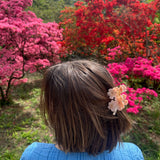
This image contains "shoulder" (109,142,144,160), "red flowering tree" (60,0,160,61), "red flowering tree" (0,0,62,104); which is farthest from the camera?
"red flowering tree" (60,0,160,61)

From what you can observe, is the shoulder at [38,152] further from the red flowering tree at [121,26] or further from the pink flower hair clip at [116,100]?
the red flowering tree at [121,26]

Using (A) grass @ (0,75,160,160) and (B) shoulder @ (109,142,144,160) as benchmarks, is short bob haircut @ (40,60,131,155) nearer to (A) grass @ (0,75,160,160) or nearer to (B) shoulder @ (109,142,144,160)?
(B) shoulder @ (109,142,144,160)

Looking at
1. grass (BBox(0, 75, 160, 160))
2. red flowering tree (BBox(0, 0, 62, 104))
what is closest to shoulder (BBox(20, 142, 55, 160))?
grass (BBox(0, 75, 160, 160))

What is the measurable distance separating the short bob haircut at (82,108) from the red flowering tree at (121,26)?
2968 millimetres

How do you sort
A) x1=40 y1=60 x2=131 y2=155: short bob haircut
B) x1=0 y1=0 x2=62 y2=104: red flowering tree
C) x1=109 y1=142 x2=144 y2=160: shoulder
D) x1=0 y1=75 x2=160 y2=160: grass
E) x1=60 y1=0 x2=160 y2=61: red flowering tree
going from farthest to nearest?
x1=60 y1=0 x2=160 y2=61: red flowering tree, x1=0 y1=0 x2=62 y2=104: red flowering tree, x1=0 y1=75 x2=160 y2=160: grass, x1=109 y1=142 x2=144 y2=160: shoulder, x1=40 y1=60 x2=131 y2=155: short bob haircut

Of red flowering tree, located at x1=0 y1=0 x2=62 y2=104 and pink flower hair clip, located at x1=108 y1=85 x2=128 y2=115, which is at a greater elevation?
pink flower hair clip, located at x1=108 y1=85 x2=128 y2=115

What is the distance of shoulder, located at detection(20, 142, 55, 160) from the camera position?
2.58 feet

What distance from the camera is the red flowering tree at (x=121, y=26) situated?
3529mm

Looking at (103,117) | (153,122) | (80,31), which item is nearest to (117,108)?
(103,117)

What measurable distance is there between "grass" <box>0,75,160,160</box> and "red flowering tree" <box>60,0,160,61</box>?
1269 mm

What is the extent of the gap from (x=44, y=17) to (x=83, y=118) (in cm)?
998

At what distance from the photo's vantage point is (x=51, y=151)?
0.80 metres

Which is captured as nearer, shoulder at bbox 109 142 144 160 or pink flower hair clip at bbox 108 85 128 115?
pink flower hair clip at bbox 108 85 128 115

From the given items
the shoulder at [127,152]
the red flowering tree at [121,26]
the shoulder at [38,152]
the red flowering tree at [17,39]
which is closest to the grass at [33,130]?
the red flowering tree at [17,39]
